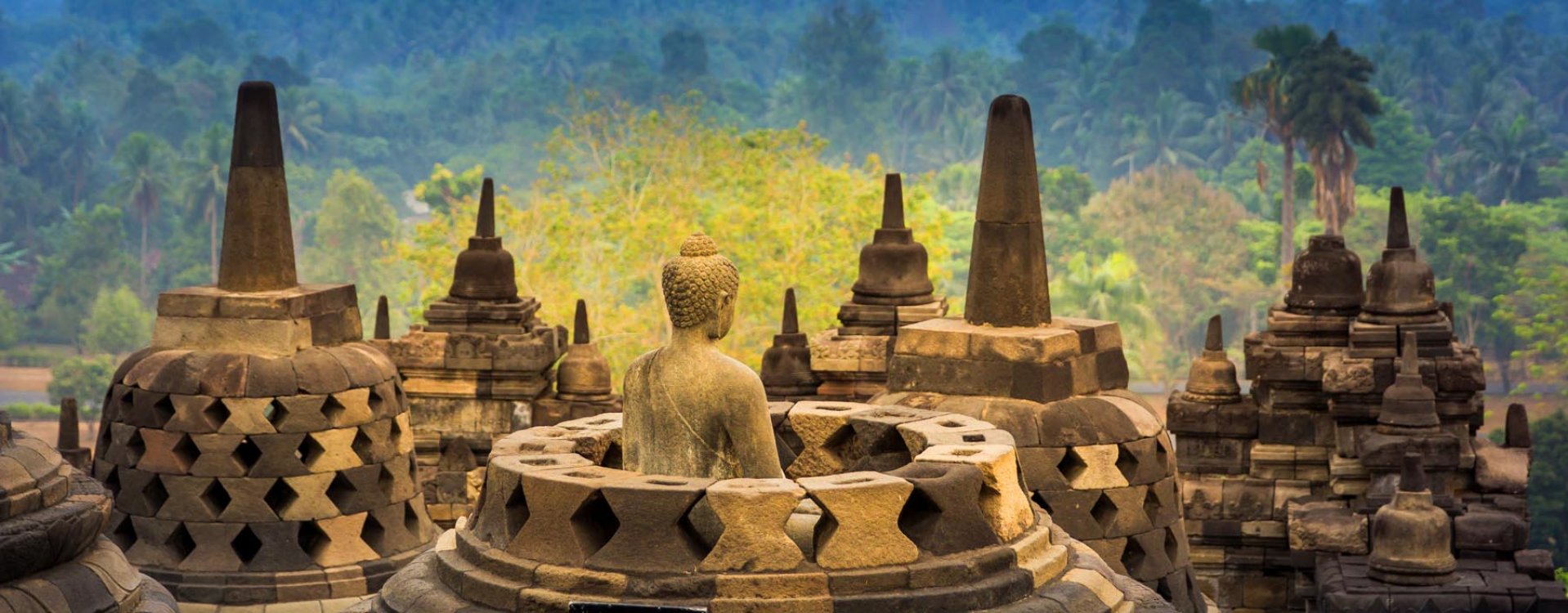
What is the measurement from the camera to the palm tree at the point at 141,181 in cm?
8138

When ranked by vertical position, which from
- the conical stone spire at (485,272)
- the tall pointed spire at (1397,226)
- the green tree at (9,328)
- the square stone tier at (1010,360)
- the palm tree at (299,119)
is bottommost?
the green tree at (9,328)

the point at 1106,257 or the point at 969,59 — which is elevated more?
the point at 969,59

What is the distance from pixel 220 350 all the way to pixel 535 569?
6435mm

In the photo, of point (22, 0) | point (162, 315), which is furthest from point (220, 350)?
point (22, 0)

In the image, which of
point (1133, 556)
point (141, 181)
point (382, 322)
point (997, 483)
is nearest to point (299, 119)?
point (141, 181)

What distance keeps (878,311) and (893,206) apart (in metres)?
1.09

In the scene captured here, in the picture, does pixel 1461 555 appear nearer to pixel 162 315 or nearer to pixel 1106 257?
pixel 162 315

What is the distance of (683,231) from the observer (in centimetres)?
5266

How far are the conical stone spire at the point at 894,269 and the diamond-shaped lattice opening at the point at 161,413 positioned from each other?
301 inches

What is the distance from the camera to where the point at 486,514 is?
9.38 meters

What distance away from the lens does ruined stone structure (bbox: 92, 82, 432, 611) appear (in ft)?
47.9

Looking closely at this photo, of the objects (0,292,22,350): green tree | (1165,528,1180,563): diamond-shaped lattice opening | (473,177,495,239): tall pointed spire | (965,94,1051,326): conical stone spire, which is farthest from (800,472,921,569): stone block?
(0,292,22,350): green tree

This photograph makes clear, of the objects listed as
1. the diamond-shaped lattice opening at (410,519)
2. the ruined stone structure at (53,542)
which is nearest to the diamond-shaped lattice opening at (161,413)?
the diamond-shaped lattice opening at (410,519)

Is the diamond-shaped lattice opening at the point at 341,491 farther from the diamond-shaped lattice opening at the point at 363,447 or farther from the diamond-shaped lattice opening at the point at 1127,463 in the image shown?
the diamond-shaped lattice opening at the point at 1127,463
